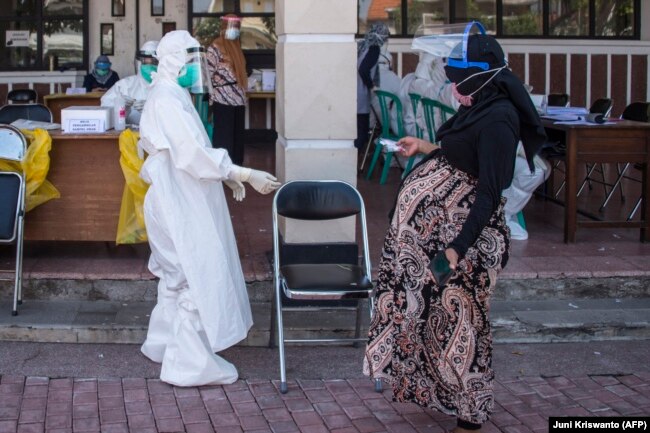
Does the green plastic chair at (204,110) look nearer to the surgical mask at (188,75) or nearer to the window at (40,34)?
the window at (40,34)

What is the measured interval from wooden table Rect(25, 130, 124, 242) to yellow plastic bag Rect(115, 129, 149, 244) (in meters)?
0.10

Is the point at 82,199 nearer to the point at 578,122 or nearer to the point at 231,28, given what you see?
the point at 578,122

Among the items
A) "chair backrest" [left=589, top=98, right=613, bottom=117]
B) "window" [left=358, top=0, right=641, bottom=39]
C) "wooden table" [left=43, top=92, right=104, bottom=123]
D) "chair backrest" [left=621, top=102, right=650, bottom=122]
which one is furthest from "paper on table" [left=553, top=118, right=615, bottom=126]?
"window" [left=358, top=0, right=641, bottom=39]

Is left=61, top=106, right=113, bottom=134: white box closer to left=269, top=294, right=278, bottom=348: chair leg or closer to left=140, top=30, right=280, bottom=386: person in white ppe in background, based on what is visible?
left=140, top=30, right=280, bottom=386: person in white ppe in background

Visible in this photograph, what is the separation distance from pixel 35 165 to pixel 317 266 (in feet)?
6.64

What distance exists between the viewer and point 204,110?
35.2 ft

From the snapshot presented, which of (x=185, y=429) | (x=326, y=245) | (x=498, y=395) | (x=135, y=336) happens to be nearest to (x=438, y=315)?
(x=498, y=395)

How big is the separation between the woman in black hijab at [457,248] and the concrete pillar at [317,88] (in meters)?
1.37

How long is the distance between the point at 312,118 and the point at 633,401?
232cm

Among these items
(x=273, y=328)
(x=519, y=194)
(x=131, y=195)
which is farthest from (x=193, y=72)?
(x=519, y=194)

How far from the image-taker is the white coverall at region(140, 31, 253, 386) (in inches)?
199

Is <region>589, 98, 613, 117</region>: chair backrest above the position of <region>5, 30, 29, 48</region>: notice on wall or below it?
below

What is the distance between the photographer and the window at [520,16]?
12.8m

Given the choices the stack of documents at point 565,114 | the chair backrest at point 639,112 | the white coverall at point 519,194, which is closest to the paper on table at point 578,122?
the stack of documents at point 565,114
